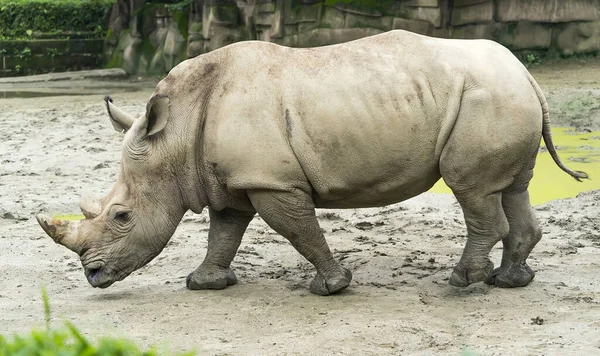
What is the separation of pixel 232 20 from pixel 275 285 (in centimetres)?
1351

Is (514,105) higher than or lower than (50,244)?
higher

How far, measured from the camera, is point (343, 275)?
19.8 ft

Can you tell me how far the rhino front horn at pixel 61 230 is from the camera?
19.4ft

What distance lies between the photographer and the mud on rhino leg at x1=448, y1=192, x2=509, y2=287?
19.1ft

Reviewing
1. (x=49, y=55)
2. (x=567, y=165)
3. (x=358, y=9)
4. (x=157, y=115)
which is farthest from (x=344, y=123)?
(x=49, y=55)

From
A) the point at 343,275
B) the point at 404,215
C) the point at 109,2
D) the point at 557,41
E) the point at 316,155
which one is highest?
the point at 316,155

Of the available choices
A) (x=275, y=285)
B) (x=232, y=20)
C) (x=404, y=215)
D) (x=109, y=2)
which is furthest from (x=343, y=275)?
(x=109, y=2)

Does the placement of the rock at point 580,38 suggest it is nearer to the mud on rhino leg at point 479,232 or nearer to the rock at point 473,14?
the rock at point 473,14


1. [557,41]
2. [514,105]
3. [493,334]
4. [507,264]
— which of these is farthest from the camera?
[557,41]

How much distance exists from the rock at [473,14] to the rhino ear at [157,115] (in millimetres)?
11554

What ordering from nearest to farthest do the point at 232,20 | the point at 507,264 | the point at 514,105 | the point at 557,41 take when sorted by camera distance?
the point at 514,105 < the point at 507,264 < the point at 557,41 < the point at 232,20

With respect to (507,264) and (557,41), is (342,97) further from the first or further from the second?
(557,41)

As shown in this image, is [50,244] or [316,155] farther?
[50,244]

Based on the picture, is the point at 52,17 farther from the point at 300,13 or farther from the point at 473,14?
the point at 473,14
